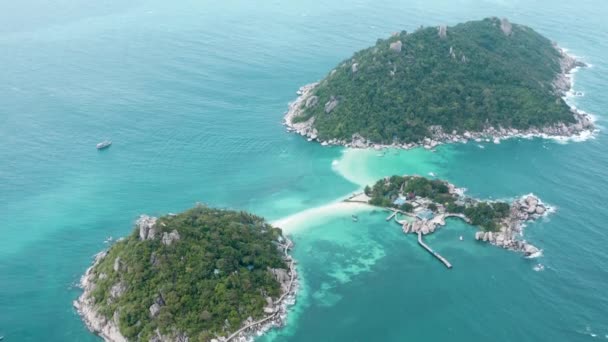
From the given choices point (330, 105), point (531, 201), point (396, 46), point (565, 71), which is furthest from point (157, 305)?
point (565, 71)

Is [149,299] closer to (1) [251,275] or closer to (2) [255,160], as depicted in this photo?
(1) [251,275]

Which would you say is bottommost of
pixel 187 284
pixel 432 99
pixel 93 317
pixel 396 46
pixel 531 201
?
pixel 93 317

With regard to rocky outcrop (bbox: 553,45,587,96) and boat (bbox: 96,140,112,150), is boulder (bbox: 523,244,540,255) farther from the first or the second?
boat (bbox: 96,140,112,150)

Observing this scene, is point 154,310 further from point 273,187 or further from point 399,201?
point 399,201

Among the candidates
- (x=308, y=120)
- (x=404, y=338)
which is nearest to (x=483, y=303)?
(x=404, y=338)

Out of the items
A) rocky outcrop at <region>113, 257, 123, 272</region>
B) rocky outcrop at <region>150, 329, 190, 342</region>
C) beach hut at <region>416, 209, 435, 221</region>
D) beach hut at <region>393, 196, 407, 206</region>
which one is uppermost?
beach hut at <region>393, 196, 407, 206</region>

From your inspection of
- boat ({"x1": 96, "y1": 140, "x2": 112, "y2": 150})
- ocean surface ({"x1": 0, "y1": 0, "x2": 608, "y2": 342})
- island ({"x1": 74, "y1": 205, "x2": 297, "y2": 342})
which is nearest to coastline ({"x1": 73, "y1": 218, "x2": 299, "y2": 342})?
→ island ({"x1": 74, "y1": 205, "x2": 297, "y2": 342})
